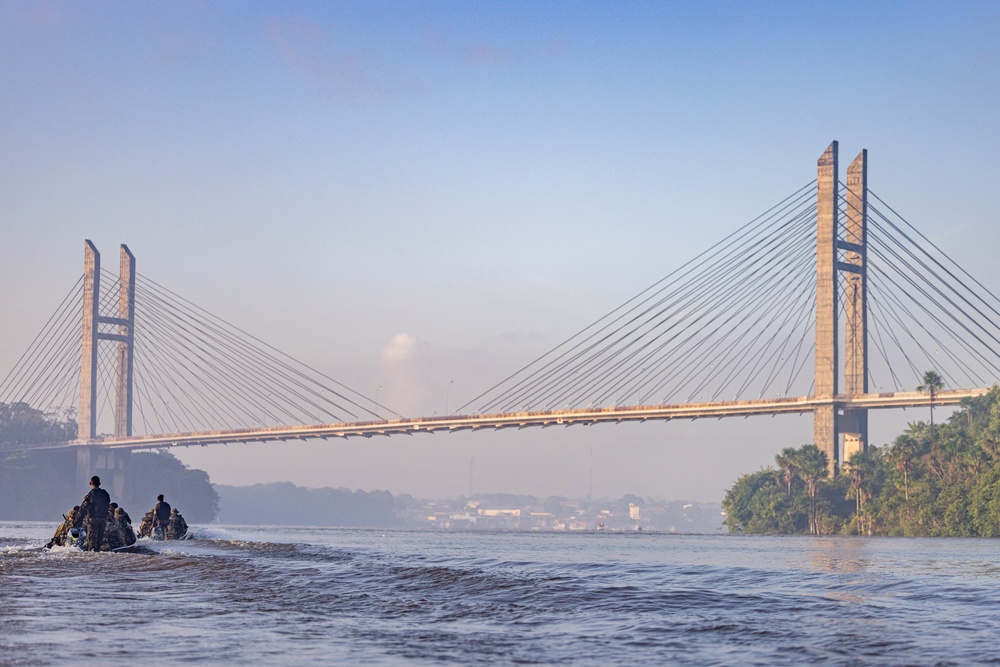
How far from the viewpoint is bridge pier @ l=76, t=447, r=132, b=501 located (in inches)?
4717

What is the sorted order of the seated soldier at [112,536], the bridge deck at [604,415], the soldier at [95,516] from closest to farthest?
the soldier at [95,516] < the seated soldier at [112,536] < the bridge deck at [604,415]

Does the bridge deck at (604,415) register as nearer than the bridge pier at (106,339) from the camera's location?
Yes

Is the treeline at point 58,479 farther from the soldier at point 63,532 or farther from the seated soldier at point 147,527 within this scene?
the soldier at point 63,532

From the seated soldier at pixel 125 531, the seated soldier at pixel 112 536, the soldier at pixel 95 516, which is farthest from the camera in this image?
the seated soldier at pixel 125 531

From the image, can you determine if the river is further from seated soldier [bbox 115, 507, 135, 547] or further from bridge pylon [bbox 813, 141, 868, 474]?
bridge pylon [bbox 813, 141, 868, 474]

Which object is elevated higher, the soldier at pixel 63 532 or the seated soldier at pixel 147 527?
the soldier at pixel 63 532

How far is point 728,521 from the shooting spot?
108812mm

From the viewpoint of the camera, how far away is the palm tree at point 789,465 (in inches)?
4071

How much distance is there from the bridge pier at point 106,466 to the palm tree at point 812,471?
219 ft

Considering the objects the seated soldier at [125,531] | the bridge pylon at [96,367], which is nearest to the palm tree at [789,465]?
the bridge pylon at [96,367]

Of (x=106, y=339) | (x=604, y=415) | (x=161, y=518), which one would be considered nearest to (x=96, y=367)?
(x=106, y=339)

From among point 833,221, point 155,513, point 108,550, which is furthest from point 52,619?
point 833,221

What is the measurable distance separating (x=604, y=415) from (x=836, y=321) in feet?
63.1

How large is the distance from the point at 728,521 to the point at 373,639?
327 ft
